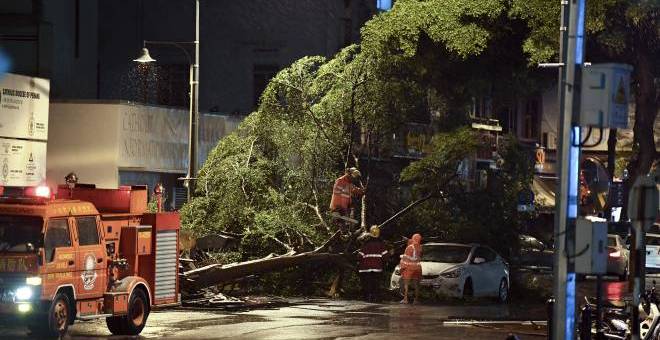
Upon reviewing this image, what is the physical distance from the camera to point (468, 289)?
2953 centimetres

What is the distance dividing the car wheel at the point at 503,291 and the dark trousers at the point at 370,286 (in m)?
3.09

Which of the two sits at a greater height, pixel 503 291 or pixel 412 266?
pixel 412 266

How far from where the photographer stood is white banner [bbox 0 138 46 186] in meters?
28.0

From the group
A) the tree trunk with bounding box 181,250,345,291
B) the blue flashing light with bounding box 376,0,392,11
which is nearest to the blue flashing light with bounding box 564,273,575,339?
the tree trunk with bounding box 181,250,345,291

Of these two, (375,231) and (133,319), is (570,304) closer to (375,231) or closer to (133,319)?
(133,319)

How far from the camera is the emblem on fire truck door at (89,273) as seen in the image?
18938 millimetres

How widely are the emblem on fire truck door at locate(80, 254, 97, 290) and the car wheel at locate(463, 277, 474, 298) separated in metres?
12.2

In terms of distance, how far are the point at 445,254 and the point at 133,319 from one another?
11533 millimetres

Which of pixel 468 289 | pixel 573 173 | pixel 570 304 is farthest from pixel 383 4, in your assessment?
pixel 570 304

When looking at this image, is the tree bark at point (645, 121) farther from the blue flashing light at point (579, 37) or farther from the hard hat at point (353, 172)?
the blue flashing light at point (579, 37)

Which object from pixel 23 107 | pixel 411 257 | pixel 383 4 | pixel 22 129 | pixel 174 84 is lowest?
pixel 411 257

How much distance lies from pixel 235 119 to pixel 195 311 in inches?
632

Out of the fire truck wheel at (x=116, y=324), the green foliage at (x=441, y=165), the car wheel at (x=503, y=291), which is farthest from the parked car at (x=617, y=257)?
the fire truck wheel at (x=116, y=324)

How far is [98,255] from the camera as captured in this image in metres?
19.2
